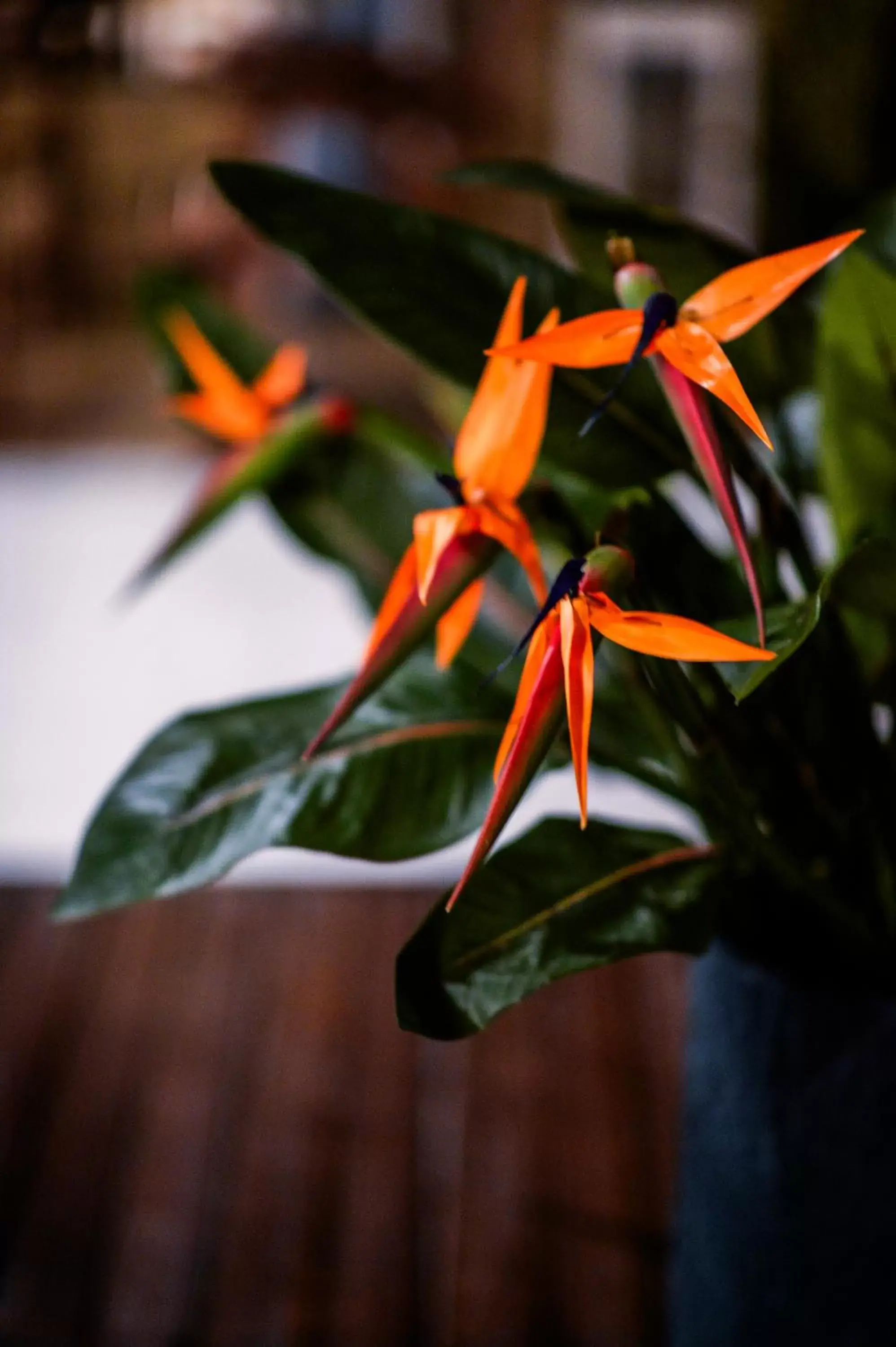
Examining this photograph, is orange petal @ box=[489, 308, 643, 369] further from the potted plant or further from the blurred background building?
the blurred background building

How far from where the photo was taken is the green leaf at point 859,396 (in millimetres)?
336

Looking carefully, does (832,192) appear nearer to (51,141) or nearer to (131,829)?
(131,829)

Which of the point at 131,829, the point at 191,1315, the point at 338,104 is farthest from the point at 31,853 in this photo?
the point at 338,104

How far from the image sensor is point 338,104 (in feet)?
10.9

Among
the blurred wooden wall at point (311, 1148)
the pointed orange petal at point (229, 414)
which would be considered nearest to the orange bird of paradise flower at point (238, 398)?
the pointed orange petal at point (229, 414)

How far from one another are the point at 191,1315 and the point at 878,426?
0.41m

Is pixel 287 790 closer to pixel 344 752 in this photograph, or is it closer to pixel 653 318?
pixel 344 752

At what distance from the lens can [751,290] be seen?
26 centimetres

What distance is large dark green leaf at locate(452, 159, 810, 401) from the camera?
0.37 m

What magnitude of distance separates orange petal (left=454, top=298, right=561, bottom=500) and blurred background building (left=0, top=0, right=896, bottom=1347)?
0.36 ft

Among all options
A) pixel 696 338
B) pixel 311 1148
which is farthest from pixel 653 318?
pixel 311 1148

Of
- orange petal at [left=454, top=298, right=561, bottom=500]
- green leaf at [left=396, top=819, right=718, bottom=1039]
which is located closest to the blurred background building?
orange petal at [left=454, top=298, right=561, bottom=500]

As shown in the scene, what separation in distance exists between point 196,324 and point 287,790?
0.87ft

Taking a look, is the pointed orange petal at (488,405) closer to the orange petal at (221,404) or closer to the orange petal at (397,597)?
the orange petal at (397,597)
